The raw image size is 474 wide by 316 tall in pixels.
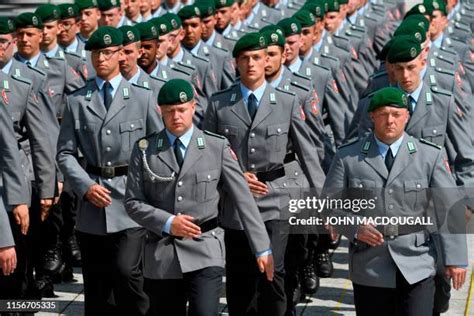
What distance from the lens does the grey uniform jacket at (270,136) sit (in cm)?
1170

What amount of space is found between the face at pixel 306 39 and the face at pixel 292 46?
670 mm

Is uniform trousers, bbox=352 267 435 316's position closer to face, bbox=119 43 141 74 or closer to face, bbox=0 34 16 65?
face, bbox=119 43 141 74

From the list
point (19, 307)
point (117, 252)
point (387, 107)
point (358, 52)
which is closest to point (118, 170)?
point (117, 252)

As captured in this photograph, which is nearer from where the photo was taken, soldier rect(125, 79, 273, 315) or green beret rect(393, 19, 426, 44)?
soldier rect(125, 79, 273, 315)

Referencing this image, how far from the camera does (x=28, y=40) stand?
45.4 feet

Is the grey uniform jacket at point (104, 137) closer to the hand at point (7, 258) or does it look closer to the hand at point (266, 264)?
the hand at point (7, 258)

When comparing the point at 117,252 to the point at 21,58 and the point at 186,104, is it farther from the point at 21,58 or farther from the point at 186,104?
the point at 21,58

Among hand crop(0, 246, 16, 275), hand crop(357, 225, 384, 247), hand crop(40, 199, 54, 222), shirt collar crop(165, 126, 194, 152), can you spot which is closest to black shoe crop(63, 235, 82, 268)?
hand crop(40, 199, 54, 222)

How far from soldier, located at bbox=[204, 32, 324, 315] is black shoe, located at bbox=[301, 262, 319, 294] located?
1.62 m

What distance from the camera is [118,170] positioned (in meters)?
11.7

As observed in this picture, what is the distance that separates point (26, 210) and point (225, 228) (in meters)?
1.46

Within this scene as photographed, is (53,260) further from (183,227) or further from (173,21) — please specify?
(183,227)

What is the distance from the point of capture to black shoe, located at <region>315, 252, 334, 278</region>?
14125 millimetres

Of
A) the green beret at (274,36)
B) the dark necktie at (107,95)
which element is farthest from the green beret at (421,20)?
the dark necktie at (107,95)
